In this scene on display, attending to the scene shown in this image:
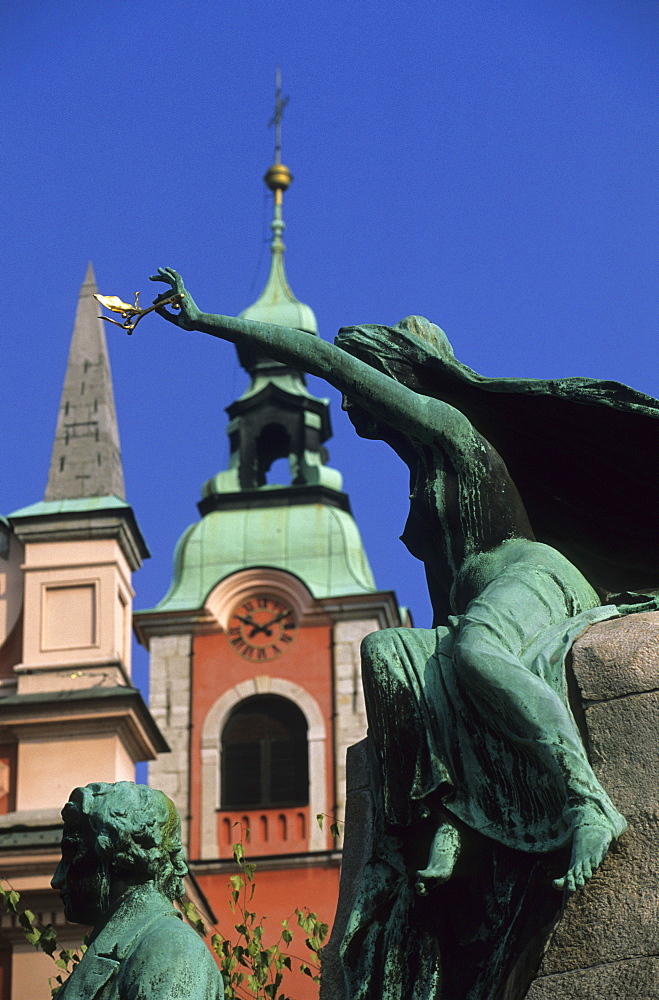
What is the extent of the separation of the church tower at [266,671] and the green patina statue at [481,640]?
3877cm

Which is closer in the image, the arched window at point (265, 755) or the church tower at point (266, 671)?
the church tower at point (266, 671)

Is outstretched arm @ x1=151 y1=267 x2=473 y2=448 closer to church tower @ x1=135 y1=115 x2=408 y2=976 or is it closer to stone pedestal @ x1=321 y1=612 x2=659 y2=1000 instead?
stone pedestal @ x1=321 y1=612 x2=659 y2=1000

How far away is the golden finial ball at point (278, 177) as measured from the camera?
213 ft


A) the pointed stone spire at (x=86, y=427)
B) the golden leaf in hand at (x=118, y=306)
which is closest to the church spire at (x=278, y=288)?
the pointed stone spire at (x=86, y=427)

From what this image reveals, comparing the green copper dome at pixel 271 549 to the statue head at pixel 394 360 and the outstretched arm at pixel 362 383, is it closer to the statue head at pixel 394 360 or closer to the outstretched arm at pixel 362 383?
the statue head at pixel 394 360

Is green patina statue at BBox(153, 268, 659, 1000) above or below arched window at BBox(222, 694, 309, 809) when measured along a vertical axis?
below

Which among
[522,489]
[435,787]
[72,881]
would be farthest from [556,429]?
[72,881]

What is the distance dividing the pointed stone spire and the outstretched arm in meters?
25.3

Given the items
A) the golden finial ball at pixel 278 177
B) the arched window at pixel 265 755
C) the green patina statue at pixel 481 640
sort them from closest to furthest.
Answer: the green patina statue at pixel 481 640 < the arched window at pixel 265 755 < the golden finial ball at pixel 278 177

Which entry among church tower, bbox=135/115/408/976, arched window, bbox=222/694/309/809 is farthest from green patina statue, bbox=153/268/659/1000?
arched window, bbox=222/694/309/809

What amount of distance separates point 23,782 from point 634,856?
917 inches

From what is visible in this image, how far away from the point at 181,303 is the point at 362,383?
2.11 feet

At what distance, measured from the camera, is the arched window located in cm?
4678

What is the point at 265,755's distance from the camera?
47.9 metres
